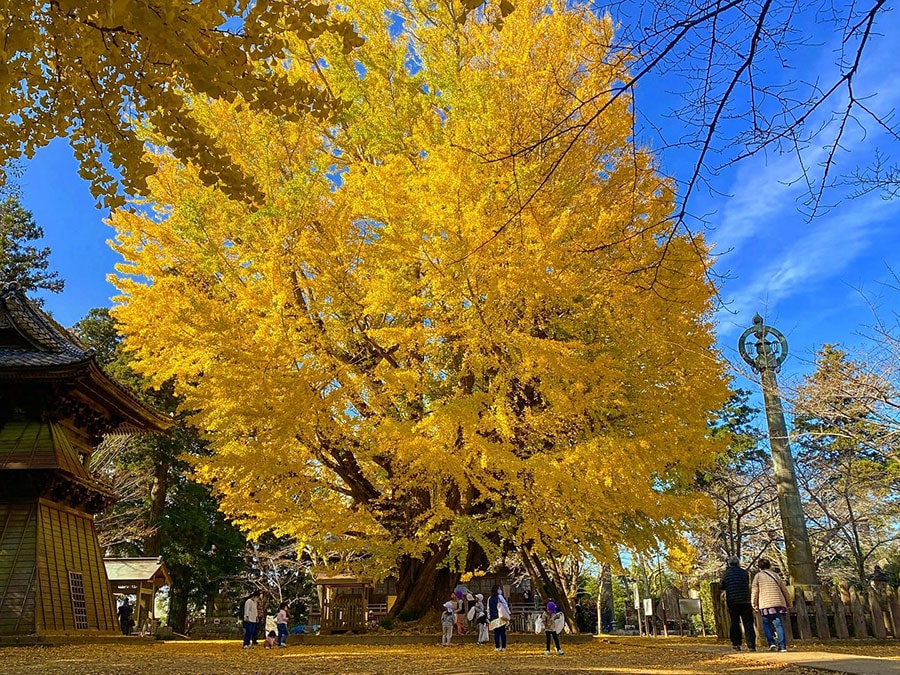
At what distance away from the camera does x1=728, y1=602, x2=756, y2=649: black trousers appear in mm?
8523

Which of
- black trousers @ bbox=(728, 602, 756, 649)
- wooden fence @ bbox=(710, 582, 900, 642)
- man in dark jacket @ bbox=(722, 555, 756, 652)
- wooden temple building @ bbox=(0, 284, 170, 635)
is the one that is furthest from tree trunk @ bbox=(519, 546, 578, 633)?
wooden temple building @ bbox=(0, 284, 170, 635)

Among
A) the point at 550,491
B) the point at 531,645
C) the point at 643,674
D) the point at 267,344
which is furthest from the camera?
the point at 531,645

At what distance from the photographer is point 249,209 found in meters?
9.29

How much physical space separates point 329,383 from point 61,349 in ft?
26.4

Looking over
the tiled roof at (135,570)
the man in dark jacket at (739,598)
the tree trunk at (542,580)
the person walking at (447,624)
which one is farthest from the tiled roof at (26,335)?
the man in dark jacket at (739,598)

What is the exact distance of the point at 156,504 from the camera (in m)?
24.4

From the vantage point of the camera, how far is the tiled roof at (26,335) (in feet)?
43.0

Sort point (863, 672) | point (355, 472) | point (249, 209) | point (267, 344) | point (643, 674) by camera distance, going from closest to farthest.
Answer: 1. point (863, 672)
2. point (643, 674)
3. point (267, 344)
4. point (249, 209)
5. point (355, 472)

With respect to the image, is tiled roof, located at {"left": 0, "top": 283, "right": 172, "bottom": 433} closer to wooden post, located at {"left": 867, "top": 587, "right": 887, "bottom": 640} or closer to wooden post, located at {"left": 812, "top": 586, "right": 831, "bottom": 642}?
wooden post, located at {"left": 812, "top": 586, "right": 831, "bottom": 642}

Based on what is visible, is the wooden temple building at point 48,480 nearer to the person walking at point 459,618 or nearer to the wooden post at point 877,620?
the person walking at point 459,618

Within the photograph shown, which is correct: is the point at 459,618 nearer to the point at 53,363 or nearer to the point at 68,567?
the point at 68,567

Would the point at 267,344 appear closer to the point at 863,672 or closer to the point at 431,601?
the point at 431,601

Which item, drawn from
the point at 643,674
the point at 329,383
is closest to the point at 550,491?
the point at 643,674

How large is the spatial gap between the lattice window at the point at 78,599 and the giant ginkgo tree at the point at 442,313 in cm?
500
